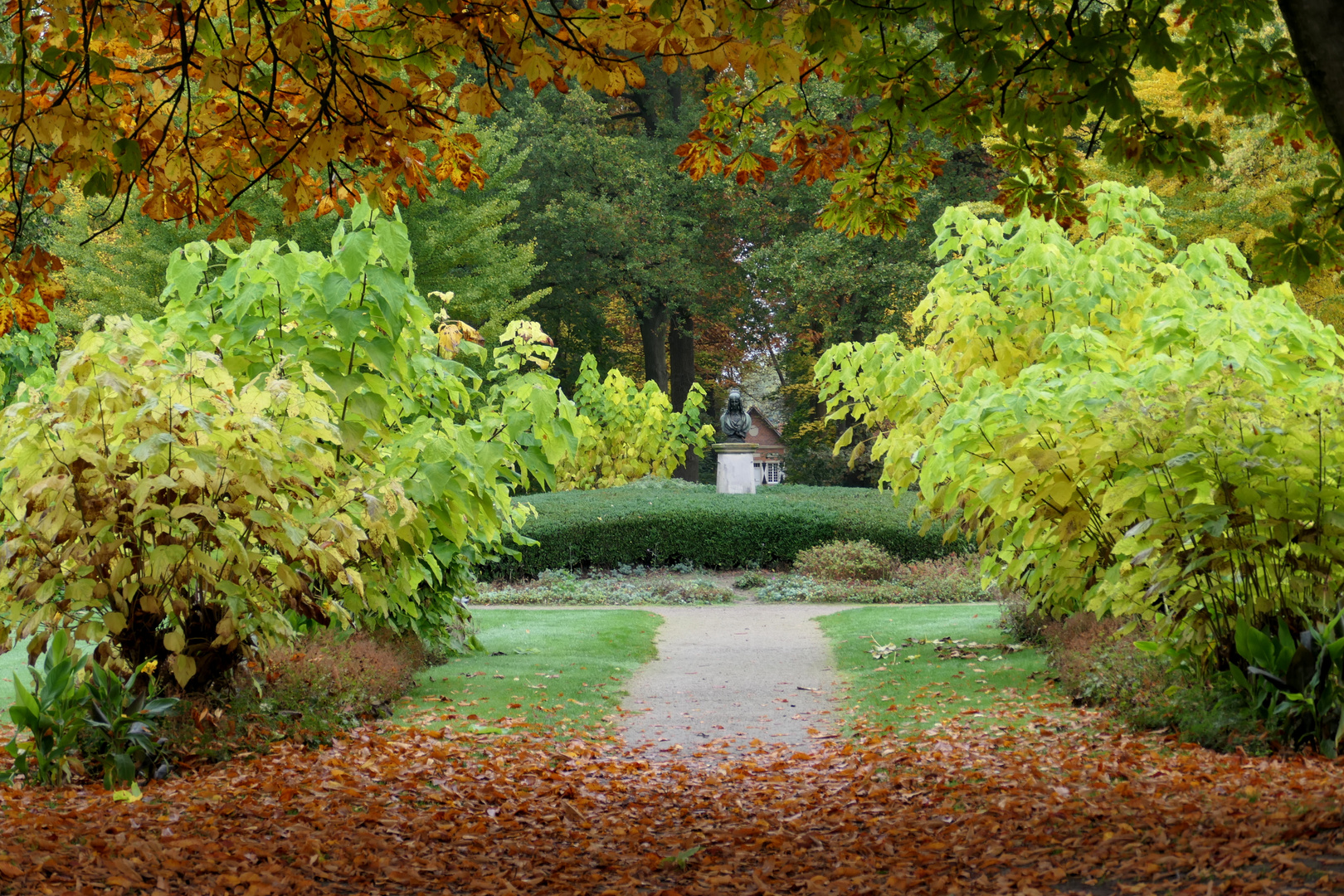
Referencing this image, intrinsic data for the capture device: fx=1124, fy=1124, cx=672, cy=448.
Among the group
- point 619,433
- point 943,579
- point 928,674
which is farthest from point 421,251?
point 928,674

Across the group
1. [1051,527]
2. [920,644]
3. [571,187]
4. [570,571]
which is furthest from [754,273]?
[1051,527]

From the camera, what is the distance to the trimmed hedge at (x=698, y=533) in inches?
685

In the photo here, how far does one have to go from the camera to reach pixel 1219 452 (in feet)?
17.5

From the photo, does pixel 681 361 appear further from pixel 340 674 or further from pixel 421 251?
pixel 340 674

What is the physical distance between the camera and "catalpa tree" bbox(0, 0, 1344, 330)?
14.8 feet

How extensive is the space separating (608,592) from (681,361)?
17.9m

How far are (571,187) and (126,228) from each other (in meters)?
11.2

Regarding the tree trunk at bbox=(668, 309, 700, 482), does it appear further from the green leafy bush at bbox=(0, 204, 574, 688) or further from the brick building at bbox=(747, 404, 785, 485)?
the green leafy bush at bbox=(0, 204, 574, 688)

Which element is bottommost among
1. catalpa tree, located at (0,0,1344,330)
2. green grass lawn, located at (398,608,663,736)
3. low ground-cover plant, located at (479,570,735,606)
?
low ground-cover plant, located at (479,570,735,606)

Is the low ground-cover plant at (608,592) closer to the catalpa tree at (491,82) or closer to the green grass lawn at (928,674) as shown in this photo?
the green grass lawn at (928,674)

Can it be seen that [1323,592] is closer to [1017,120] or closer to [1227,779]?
[1227,779]

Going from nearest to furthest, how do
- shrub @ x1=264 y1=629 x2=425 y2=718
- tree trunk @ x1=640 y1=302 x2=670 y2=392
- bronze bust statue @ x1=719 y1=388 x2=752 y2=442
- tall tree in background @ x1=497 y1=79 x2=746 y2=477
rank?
1. shrub @ x1=264 y1=629 x2=425 y2=718
2. bronze bust statue @ x1=719 y1=388 x2=752 y2=442
3. tall tree in background @ x1=497 y1=79 x2=746 y2=477
4. tree trunk @ x1=640 y1=302 x2=670 y2=392

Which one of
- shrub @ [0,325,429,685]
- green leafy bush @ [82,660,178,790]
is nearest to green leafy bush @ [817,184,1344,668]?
shrub @ [0,325,429,685]

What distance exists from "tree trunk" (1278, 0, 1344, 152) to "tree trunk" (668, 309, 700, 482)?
92.7 ft
